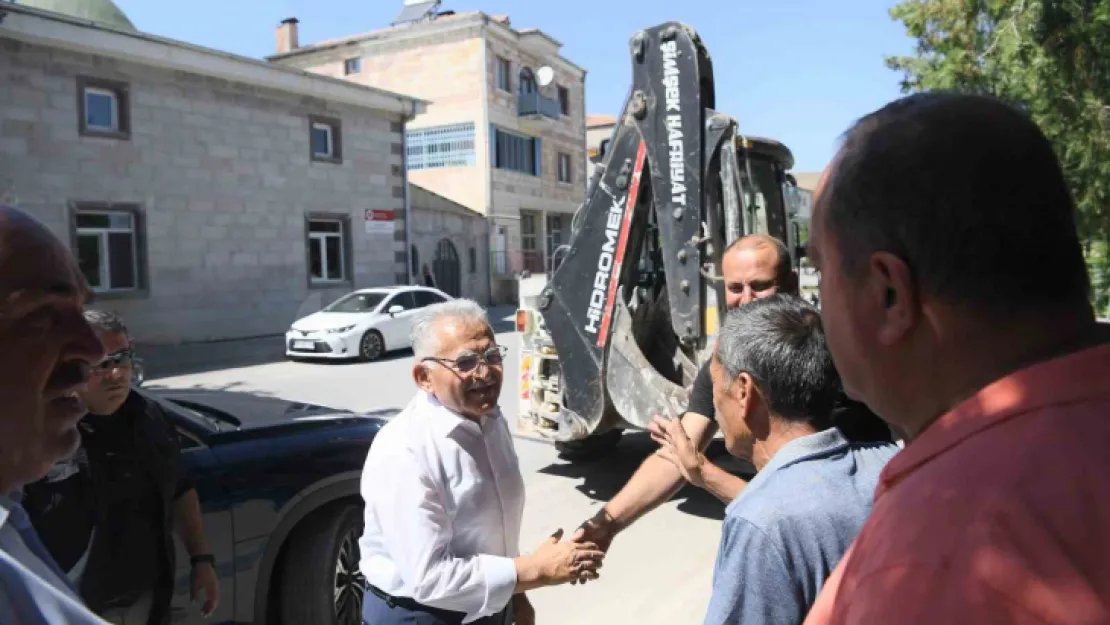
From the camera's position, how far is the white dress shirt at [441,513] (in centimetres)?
229

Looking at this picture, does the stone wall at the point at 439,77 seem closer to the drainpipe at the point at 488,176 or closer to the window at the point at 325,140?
the drainpipe at the point at 488,176

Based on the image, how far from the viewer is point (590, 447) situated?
283 inches

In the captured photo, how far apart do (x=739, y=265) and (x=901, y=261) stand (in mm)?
2675

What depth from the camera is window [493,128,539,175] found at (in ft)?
105

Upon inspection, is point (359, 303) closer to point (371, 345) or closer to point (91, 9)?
point (371, 345)

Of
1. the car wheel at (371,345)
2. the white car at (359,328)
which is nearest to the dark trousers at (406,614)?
the white car at (359,328)

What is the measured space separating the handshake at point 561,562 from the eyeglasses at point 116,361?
5.02 ft

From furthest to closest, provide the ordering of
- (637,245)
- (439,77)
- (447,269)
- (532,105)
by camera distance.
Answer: (532,105)
(439,77)
(447,269)
(637,245)

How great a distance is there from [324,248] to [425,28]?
43.3ft

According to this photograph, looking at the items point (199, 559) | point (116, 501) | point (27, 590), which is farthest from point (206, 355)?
point (27, 590)

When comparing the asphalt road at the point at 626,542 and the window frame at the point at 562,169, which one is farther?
the window frame at the point at 562,169

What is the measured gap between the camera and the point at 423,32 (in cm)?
3114

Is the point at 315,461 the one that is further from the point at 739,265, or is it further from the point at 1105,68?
the point at 1105,68

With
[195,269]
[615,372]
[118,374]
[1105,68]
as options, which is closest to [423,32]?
[195,269]
